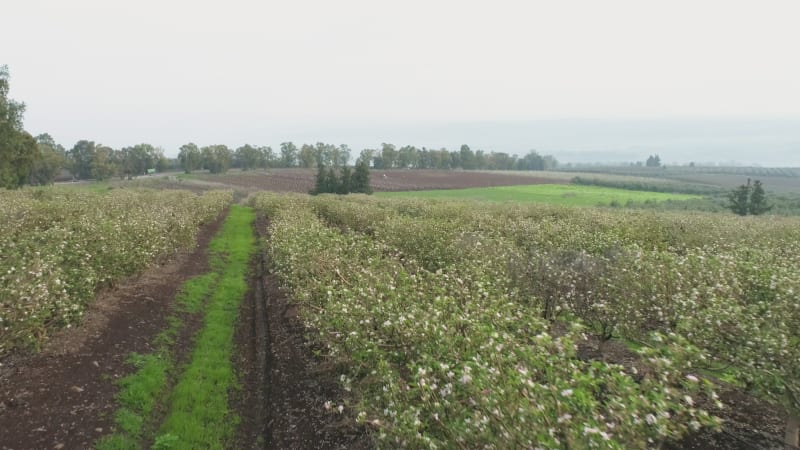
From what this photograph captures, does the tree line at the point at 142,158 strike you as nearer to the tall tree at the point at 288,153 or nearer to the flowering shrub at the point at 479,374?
the tall tree at the point at 288,153

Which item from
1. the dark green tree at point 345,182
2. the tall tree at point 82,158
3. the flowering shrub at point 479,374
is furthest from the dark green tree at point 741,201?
the tall tree at point 82,158

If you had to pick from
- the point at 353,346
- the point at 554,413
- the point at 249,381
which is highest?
the point at 554,413

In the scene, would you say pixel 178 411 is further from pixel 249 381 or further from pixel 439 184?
pixel 439 184

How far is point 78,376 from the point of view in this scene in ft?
37.6

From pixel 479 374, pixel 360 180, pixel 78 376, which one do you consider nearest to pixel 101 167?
pixel 360 180

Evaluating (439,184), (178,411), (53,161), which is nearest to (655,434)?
(178,411)

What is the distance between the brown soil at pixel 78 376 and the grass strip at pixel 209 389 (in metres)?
1.56

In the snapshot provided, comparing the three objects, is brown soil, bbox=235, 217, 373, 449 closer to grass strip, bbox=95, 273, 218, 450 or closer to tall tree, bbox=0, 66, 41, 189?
grass strip, bbox=95, 273, 218, 450

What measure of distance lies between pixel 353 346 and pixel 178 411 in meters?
6.31

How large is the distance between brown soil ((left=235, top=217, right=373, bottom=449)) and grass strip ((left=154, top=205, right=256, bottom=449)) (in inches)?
18.0

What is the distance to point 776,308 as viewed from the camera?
25.4ft

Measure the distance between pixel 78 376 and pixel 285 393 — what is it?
5954 millimetres

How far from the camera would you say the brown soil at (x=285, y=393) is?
9617 millimetres

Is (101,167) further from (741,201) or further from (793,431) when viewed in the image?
(741,201)
